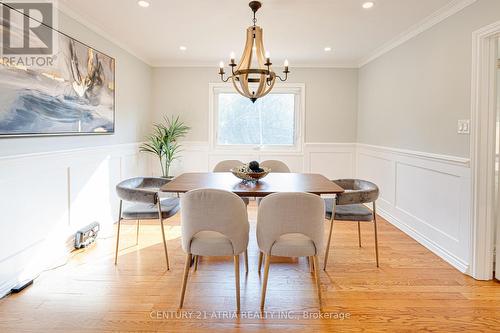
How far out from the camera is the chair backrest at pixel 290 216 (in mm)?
2080

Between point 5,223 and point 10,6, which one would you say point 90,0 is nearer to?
point 10,6

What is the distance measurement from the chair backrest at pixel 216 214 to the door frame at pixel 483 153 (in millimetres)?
1979

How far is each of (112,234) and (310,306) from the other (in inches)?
102

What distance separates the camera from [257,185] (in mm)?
2701

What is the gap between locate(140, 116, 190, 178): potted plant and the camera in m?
5.16

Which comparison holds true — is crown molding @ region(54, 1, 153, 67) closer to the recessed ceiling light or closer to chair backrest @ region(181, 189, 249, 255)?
chair backrest @ region(181, 189, 249, 255)

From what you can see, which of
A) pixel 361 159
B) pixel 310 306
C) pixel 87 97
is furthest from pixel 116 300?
pixel 361 159

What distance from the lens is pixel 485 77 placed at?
268cm

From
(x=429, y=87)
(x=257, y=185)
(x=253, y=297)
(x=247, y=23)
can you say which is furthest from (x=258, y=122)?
(x=253, y=297)

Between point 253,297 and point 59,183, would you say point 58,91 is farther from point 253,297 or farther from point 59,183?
point 253,297

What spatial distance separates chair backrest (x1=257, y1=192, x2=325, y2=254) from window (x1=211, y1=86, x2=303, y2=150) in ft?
11.9

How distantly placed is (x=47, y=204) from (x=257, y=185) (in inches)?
71.6

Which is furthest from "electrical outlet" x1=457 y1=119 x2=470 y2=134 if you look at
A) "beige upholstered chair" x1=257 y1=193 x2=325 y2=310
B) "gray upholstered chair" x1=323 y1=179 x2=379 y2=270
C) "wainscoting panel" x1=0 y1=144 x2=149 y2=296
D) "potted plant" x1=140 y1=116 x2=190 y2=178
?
"potted plant" x1=140 y1=116 x2=190 y2=178

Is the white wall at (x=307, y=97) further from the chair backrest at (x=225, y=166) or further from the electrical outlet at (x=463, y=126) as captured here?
the electrical outlet at (x=463, y=126)
